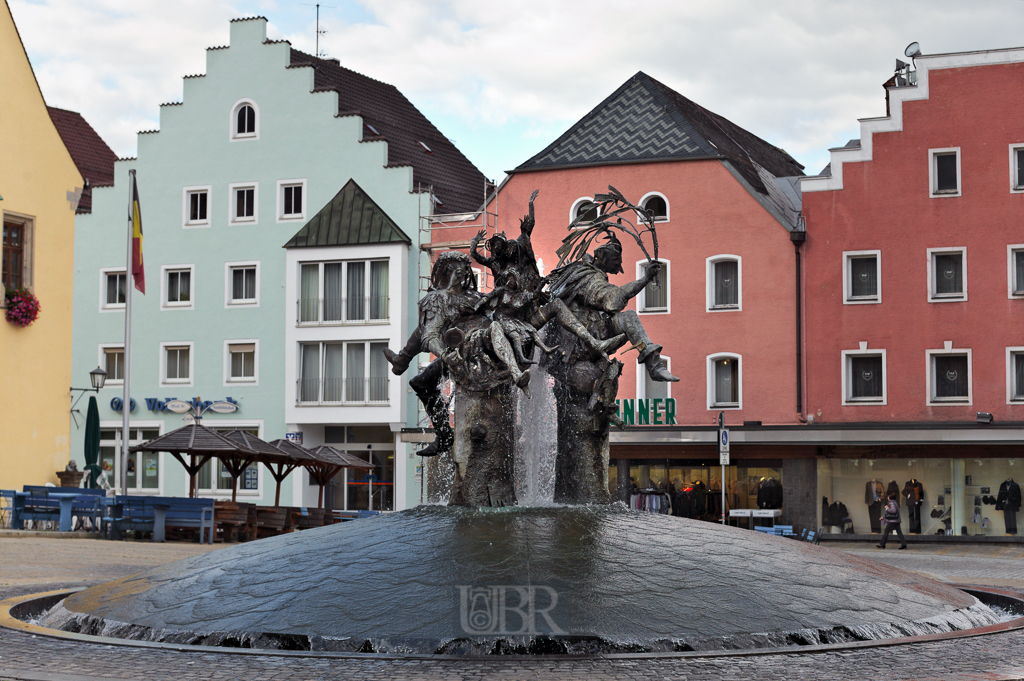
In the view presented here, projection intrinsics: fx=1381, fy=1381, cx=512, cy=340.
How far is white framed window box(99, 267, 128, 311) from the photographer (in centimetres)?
5144

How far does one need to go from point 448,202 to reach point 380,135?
3507mm

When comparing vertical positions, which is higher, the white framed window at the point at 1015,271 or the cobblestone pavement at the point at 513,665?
the white framed window at the point at 1015,271

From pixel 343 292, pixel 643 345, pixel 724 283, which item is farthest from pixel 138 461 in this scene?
pixel 643 345

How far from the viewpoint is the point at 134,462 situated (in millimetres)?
50250

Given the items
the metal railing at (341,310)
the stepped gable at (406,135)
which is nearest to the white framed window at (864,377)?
the metal railing at (341,310)

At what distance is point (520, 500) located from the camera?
14328 mm

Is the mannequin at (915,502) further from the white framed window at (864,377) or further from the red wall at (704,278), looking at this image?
the red wall at (704,278)

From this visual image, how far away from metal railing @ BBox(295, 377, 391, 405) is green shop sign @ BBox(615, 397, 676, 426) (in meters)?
8.86

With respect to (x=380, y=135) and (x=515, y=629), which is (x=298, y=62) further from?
(x=515, y=629)

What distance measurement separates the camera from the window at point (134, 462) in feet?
164

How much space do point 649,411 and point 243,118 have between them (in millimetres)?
19183

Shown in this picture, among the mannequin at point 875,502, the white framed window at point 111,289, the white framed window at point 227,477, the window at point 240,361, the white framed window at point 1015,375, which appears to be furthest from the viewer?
the white framed window at point 111,289

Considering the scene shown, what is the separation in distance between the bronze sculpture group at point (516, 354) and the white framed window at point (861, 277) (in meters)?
26.5

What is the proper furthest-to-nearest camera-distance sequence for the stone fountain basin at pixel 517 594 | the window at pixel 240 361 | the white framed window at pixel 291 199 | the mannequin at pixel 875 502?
1. the window at pixel 240 361
2. the white framed window at pixel 291 199
3. the mannequin at pixel 875 502
4. the stone fountain basin at pixel 517 594
